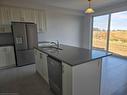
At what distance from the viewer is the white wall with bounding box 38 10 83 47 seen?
17.2 ft

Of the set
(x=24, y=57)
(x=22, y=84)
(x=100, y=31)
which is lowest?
(x=22, y=84)

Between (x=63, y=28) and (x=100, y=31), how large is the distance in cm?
219

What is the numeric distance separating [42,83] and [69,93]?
4.06 ft

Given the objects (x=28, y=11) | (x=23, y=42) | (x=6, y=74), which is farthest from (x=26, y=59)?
(x=28, y=11)

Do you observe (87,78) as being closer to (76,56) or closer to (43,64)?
(76,56)

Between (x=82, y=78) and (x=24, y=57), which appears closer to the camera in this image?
(x=82, y=78)

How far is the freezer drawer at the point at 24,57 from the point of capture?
12.7 ft

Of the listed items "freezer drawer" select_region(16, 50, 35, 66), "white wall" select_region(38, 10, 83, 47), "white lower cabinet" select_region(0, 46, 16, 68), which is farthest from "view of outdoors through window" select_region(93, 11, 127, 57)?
"white lower cabinet" select_region(0, 46, 16, 68)

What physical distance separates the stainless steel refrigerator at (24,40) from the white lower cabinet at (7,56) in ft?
0.58

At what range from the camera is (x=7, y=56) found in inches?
147

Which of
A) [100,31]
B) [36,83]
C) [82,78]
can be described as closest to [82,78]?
[82,78]

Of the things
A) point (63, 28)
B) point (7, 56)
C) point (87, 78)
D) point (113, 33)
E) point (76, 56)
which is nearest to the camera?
point (87, 78)

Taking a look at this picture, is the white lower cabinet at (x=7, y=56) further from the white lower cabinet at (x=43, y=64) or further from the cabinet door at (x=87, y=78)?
the cabinet door at (x=87, y=78)

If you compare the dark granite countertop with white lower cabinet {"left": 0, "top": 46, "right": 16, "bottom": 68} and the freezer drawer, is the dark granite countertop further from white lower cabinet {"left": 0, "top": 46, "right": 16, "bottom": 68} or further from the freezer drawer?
white lower cabinet {"left": 0, "top": 46, "right": 16, "bottom": 68}
